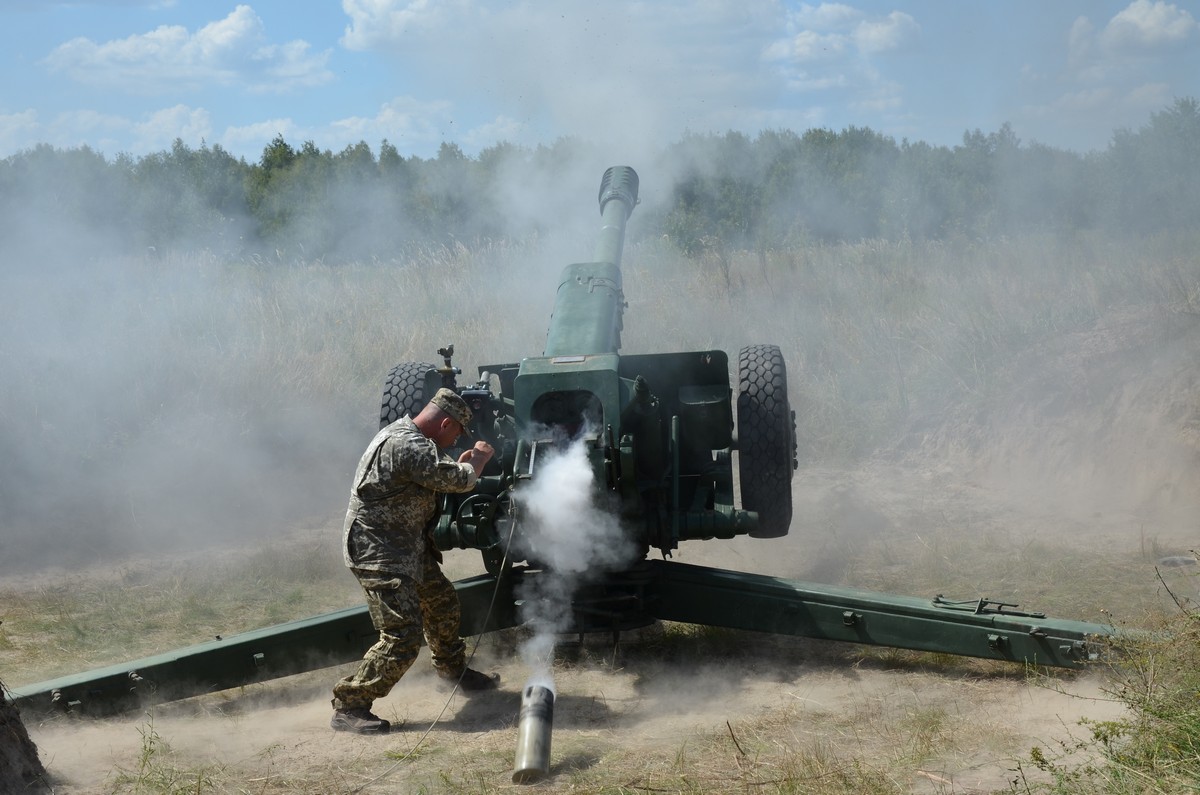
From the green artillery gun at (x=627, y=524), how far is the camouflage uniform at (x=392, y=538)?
0.55 m

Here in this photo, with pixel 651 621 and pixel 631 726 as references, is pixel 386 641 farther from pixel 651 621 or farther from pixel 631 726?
pixel 651 621

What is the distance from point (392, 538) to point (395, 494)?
0.21 metres

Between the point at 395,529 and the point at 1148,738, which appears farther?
the point at 395,529

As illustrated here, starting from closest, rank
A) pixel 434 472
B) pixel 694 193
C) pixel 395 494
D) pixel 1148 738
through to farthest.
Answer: pixel 1148 738
pixel 434 472
pixel 395 494
pixel 694 193

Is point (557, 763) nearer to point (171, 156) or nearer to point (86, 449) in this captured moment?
point (86, 449)

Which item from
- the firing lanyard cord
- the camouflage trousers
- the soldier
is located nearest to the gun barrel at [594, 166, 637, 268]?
the firing lanyard cord

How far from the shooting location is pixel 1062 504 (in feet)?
32.8

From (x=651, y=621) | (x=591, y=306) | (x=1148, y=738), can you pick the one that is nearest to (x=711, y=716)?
(x=651, y=621)

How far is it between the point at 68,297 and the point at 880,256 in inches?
375

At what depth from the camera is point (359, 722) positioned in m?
5.55

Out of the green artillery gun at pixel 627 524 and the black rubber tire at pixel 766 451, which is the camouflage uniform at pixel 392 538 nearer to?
the green artillery gun at pixel 627 524

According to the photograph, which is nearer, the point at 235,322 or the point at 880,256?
the point at 235,322

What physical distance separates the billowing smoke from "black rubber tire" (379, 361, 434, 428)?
1.42m

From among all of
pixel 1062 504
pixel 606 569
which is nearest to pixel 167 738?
pixel 606 569
